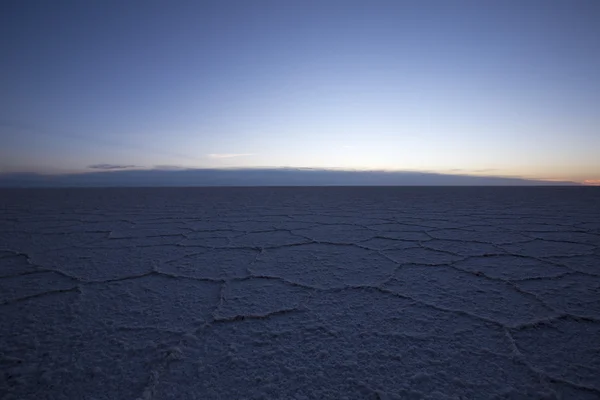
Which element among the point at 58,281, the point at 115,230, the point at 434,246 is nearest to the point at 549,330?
the point at 434,246

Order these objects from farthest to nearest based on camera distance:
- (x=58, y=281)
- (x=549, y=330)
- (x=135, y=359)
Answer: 1. (x=58, y=281)
2. (x=549, y=330)
3. (x=135, y=359)

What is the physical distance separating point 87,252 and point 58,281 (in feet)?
1.63

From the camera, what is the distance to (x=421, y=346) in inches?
28.4

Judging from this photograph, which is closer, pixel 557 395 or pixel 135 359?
pixel 557 395

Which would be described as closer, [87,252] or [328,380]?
[328,380]

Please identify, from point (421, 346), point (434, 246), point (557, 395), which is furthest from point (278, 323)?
point (434, 246)

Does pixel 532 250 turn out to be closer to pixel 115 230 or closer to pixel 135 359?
pixel 135 359

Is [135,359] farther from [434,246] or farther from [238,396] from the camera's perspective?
[434,246]

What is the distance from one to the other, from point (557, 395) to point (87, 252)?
1879 mm

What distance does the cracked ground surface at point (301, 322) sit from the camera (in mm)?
604

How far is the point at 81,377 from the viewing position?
62cm

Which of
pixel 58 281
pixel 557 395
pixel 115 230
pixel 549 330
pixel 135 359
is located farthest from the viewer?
pixel 115 230

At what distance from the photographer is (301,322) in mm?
836

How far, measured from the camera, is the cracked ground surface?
0.60 m
